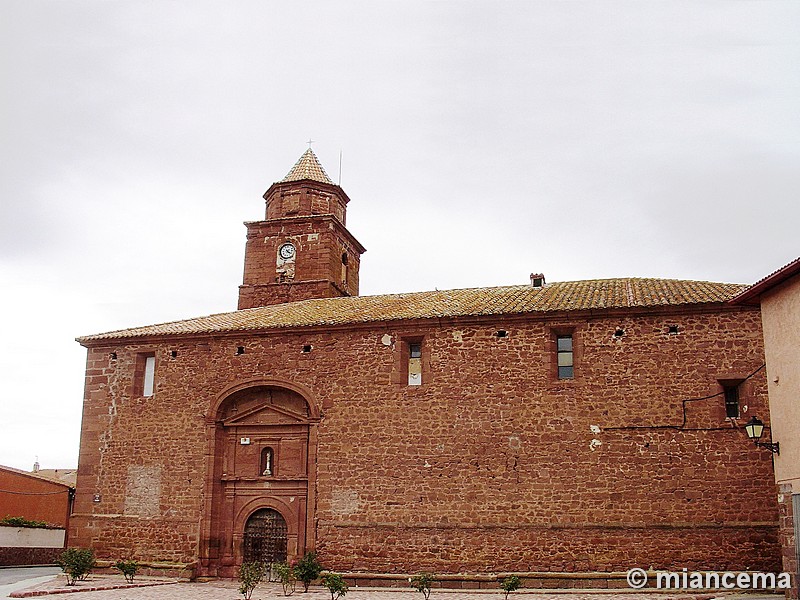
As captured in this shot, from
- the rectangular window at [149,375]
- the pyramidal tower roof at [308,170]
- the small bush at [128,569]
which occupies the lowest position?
the small bush at [128,569]

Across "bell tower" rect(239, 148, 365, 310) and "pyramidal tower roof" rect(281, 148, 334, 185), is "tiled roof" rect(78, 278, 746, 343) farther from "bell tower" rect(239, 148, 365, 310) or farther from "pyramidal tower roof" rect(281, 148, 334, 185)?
"pyramidal tower roof" rect(281, 148, 334, 185)

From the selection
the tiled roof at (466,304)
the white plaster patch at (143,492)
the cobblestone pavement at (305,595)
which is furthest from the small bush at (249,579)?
the tiled roof at (466,304)

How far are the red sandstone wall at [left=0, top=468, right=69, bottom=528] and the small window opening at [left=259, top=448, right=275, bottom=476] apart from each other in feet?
40.6

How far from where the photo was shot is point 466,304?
23266 mm

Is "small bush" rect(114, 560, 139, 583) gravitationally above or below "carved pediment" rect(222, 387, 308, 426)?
below

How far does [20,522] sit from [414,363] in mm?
16013

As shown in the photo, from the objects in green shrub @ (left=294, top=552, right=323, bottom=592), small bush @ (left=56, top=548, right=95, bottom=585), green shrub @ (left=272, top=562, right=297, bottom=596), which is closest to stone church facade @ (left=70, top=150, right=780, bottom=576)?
green shrub @ (left=294, top=552, right=323, bottom=592)

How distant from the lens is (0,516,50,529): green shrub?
28888 millimetres

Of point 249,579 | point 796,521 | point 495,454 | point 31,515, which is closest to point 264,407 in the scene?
point 495,454

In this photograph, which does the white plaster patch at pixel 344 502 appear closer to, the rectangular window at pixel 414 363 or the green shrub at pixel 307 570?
the green shrub at pixel 307 570

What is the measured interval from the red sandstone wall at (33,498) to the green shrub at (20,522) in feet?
2.11

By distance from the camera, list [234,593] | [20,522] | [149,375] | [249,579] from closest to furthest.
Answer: [249,579] → [234,593] → [149,375] → [20,522]

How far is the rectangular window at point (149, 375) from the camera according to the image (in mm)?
24047

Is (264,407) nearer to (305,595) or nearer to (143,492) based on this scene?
(143,492)
